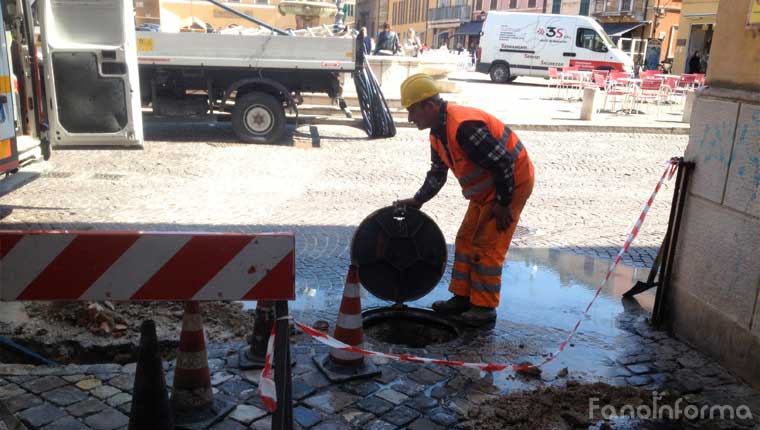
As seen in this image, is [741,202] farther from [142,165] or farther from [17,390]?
[142,165]

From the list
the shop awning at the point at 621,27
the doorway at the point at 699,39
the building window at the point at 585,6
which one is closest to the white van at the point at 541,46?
the doorway at the point at 699,39

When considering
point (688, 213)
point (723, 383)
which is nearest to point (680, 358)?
point (723, 383)

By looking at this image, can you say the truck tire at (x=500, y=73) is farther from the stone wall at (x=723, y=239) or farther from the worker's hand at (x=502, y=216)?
the worker's hand at (x=502, y=216)

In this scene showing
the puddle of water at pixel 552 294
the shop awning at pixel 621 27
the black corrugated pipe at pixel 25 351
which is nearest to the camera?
the black corrugated pipe at pixel 25 351

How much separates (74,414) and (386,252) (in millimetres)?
2070

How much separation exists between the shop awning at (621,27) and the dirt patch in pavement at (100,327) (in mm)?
40304

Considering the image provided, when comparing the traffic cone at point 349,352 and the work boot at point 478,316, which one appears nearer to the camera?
the traffic cone at point 349,352

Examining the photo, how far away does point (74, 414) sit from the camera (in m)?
3.05

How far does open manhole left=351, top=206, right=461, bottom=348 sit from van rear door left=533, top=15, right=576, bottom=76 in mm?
24080

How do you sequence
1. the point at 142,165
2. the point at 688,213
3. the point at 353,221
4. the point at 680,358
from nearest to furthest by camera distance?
the point at 680,358 → the point at 688,213 → the point at 353,221 → the point at 142,165

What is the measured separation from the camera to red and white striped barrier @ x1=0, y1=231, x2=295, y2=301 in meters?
2.31

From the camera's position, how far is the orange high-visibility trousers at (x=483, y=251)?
164 inches

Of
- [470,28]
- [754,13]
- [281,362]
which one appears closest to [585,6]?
[470,28]

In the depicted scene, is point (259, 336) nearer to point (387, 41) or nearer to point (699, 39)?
point (387, 41)
